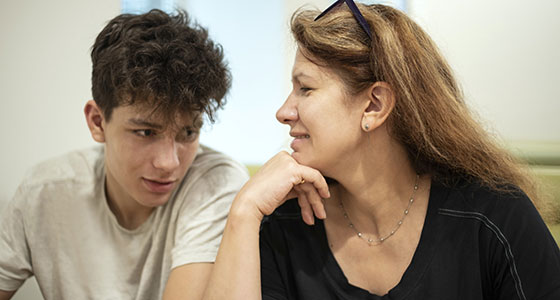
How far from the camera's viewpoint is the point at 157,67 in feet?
4.24

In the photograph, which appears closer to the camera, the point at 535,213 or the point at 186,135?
the point at 535,213

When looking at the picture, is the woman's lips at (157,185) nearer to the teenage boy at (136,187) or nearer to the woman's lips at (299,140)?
the teenage boy at (136,187)

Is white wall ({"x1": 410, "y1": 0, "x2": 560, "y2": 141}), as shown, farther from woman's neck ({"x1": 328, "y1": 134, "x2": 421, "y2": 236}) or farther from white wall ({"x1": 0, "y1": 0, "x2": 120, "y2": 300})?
white wall ({"x1": 0, "y1": 0, "x2": 120, "y2": 300})

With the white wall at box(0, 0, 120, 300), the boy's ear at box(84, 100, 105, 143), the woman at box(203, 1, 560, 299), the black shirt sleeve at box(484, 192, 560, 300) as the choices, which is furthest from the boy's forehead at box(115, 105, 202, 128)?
the white wall at box(0, 0, 120, 300)

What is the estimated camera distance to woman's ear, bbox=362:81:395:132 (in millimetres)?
1134

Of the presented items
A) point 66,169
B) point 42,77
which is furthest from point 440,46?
point 42,77

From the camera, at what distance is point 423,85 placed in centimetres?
115

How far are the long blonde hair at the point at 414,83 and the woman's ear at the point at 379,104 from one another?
19 millimetres

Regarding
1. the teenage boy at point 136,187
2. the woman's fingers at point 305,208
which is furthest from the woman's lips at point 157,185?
the woman's fingers at point 305,208

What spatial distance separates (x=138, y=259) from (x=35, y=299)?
646 mm

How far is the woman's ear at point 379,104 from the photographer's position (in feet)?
3.72

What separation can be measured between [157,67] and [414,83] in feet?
2.10

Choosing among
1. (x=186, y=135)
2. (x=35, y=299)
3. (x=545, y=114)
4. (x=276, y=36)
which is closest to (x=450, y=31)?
(x=545, y=114)

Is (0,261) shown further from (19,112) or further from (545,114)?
(545,114)
